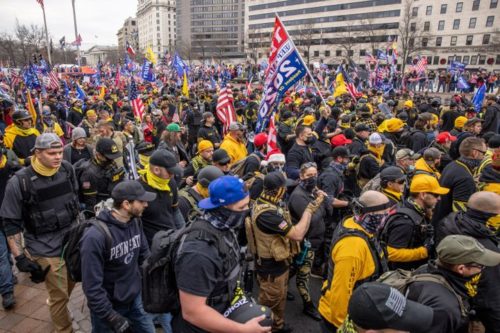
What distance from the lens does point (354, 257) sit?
280 cm

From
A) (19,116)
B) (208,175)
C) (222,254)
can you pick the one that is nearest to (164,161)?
(208,175)

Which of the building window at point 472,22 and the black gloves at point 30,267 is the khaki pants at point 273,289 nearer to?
the black gloves at point 30,267

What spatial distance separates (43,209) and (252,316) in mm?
2822

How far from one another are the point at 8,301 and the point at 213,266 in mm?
3970

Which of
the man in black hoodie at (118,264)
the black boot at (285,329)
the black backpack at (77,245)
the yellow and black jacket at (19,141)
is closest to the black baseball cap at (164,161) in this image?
the man in black hoodie at (118,264)

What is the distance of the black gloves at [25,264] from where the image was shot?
353 centimetres

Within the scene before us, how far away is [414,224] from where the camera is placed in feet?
11.7

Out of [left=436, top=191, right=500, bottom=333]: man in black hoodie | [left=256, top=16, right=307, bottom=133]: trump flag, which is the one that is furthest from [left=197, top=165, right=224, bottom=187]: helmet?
[left=256, top=16, right=307, bottom=133]: trump flag

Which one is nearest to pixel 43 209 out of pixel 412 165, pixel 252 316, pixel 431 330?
pixel 252 316

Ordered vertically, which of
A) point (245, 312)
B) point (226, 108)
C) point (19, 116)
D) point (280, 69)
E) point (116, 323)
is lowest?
point (116, 323)

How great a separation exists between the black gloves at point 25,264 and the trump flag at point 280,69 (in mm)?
4630

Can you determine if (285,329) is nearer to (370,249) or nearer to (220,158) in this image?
(370,249)

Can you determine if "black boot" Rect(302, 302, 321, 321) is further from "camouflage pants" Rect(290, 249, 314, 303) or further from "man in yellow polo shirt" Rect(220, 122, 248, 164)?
"man in yellow polo shirt" Rect(220, 122, 248, 164)

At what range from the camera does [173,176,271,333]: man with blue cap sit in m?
2.13
